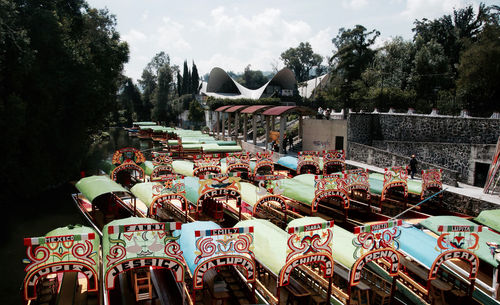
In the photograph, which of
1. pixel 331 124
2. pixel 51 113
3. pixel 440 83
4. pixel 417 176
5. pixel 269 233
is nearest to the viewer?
pixel 269 233

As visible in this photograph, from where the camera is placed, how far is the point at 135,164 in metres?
19.7

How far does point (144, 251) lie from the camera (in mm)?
7699

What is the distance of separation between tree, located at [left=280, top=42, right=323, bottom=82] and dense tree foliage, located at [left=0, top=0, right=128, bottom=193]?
65.6 meters

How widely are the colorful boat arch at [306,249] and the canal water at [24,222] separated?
980 cm

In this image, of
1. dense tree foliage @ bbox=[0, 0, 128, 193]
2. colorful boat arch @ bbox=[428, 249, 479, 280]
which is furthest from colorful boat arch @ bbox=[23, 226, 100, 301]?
dense tree foliage @ bbox=[0, 0, 128, 193]

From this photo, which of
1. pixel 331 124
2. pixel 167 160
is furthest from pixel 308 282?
pixel 331 124

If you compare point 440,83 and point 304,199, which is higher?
point 440,83

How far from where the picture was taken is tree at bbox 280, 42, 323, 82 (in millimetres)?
88812

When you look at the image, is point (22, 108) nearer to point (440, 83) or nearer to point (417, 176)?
point (417, 176)

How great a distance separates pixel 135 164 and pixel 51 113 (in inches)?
351

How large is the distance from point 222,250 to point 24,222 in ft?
52.6

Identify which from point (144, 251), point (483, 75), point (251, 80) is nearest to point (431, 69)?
point (483, 75)

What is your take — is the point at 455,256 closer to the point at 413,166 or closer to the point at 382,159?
the point at 413,166

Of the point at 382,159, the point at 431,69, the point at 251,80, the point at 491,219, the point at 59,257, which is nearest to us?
the point at 59,257
